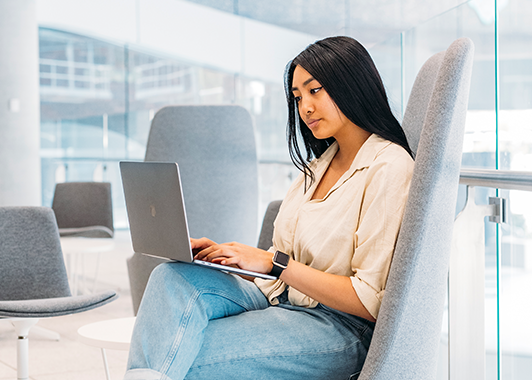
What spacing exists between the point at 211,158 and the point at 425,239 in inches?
55.6

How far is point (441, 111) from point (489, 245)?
490 mm

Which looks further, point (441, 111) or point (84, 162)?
point (84, 162)

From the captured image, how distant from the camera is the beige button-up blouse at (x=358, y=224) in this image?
116 cm

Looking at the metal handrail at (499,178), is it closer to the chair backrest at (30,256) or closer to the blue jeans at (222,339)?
the blue jeans at (222,339)

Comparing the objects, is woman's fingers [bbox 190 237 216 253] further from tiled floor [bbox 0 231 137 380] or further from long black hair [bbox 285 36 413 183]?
tiled floor [bbox 0 231 137 380]

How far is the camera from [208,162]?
2346mm

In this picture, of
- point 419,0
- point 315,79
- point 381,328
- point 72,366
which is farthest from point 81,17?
point 381,328

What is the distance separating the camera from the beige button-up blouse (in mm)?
1161

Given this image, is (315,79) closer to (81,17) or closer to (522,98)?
(522,98)

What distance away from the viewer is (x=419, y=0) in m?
4.65

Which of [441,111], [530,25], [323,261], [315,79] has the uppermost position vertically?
[530,25]

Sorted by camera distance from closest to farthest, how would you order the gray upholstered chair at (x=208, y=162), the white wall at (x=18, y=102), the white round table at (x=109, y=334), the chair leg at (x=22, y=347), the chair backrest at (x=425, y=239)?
the chair backrest at (x=425, y=239) → the white round table at (x=109, y=334) → the chair leg at (x=22, y=347) → the gray upholstered chair at (x=208, y=162) → the white wall at (x=18, y=102)

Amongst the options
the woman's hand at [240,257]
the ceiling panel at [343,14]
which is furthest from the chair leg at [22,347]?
the ceiling panel at [343,14]

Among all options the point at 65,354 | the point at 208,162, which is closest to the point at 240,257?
the point at 208,162
